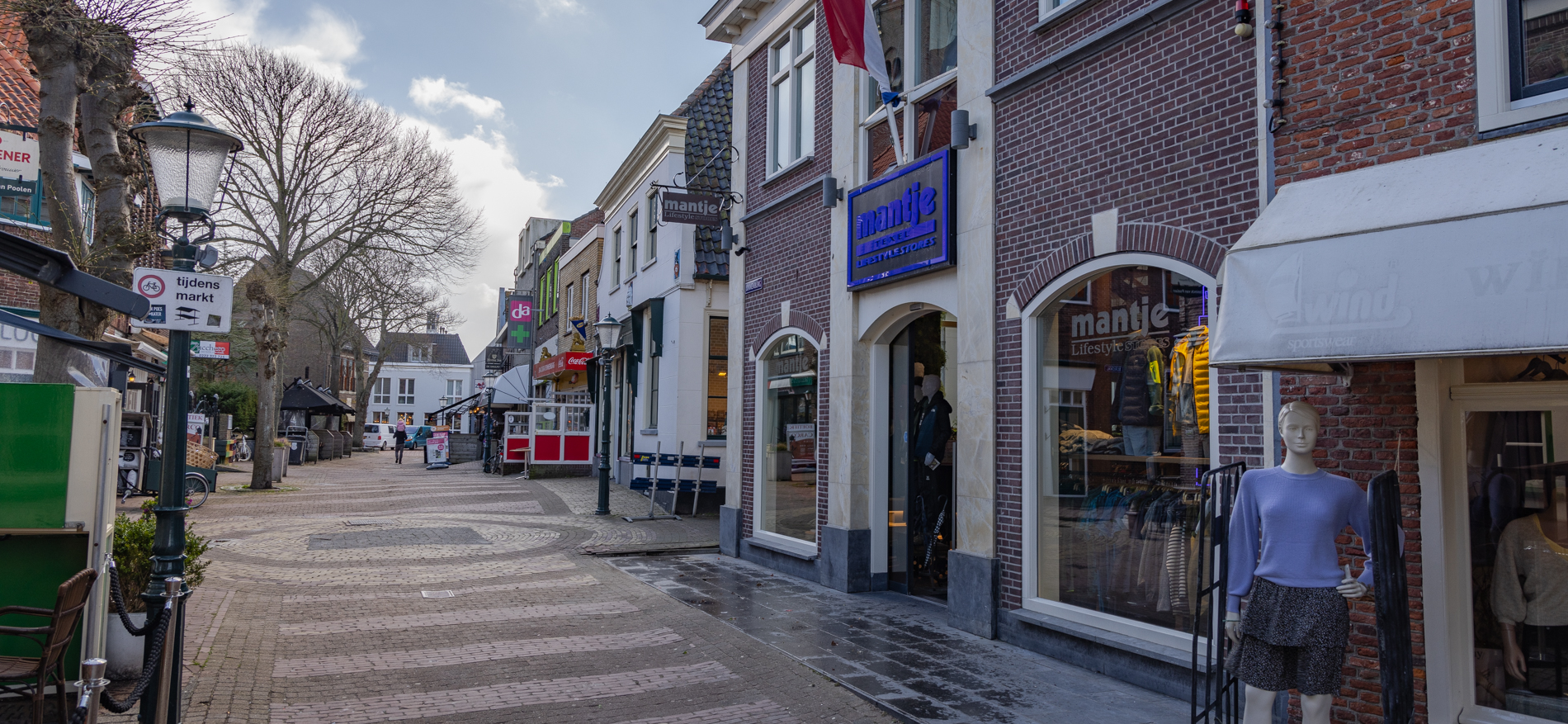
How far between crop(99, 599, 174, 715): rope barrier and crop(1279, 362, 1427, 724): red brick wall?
18.8ft

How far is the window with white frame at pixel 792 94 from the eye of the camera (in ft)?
36.3

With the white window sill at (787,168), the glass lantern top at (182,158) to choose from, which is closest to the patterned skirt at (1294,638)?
the glass lantern top at (182,158)

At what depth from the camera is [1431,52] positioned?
458 cm

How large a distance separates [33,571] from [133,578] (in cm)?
177

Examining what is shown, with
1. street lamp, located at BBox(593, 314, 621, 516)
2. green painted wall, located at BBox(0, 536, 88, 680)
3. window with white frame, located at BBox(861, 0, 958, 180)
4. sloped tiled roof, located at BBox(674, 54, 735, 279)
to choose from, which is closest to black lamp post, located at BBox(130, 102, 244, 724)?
green painted wall, located at BBox(0, 536, 88, 680)

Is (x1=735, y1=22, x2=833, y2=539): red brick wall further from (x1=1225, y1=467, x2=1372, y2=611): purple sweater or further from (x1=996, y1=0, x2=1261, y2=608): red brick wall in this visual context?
(x1=1225, y1=467, x2=1372, y2=611): purple sweater

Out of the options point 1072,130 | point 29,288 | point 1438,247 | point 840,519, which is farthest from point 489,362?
point 1438,247

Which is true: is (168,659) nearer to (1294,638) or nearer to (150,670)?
(150,670)

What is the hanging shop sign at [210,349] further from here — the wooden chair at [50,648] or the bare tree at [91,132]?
the wooden chair at [50,648]

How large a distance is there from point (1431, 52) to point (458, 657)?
22.7ft

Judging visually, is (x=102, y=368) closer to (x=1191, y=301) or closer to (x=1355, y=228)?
(x=1191, y=301)

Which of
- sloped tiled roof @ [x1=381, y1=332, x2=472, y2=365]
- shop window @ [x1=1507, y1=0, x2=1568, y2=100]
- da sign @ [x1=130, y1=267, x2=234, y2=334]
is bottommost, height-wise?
da sign @ [x1=130, y1=267, x2=234, y2=334]

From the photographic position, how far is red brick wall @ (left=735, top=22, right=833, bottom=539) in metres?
10.5

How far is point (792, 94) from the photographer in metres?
Result: 11.5
